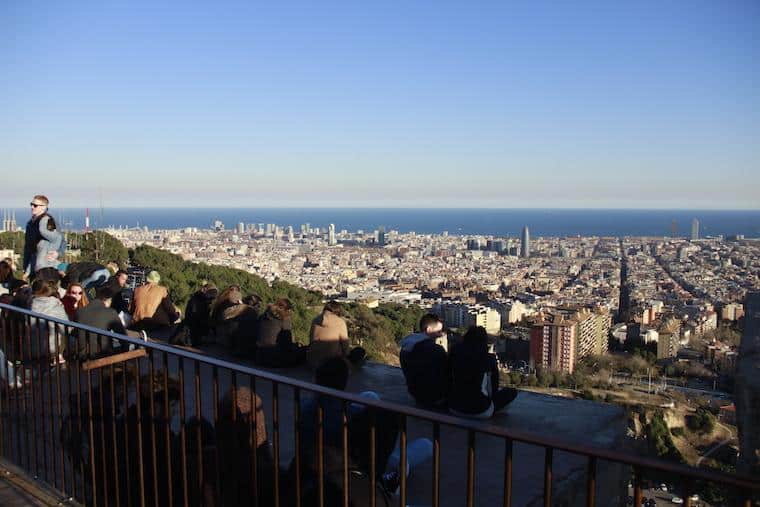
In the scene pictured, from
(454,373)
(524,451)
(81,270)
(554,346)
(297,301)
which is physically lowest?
(554,346)

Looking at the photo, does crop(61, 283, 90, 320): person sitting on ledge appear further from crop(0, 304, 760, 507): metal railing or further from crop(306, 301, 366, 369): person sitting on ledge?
crop(0, 304, 760, 507): metal railing

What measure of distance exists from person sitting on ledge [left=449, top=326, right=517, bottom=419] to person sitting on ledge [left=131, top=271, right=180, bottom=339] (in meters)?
5.22

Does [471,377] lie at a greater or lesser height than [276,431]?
lesser

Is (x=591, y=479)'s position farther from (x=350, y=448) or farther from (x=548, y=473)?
(x=350, y=448)

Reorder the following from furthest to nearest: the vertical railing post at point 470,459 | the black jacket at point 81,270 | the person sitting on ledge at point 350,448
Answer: the black jacket at point 81,270 < the person sitting on ledge at point 350,448 < the vertical railing post at point 470,459

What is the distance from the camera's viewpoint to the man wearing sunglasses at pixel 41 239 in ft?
29.1

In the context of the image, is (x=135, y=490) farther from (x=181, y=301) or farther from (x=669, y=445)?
(x=181, y=301)

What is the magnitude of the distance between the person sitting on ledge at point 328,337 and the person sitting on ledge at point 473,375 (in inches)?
73.8

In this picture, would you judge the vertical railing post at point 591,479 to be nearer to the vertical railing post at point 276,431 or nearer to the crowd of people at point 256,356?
the crowd of people at point 256,356

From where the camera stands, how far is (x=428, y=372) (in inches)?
237

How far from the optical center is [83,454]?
3.84 m

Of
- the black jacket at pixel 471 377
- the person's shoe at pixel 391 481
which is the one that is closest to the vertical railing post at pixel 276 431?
the person's shoe at pixel 391 481

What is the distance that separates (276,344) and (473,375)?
2970mm

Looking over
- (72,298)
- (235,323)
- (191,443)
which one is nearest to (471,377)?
(191,443)
